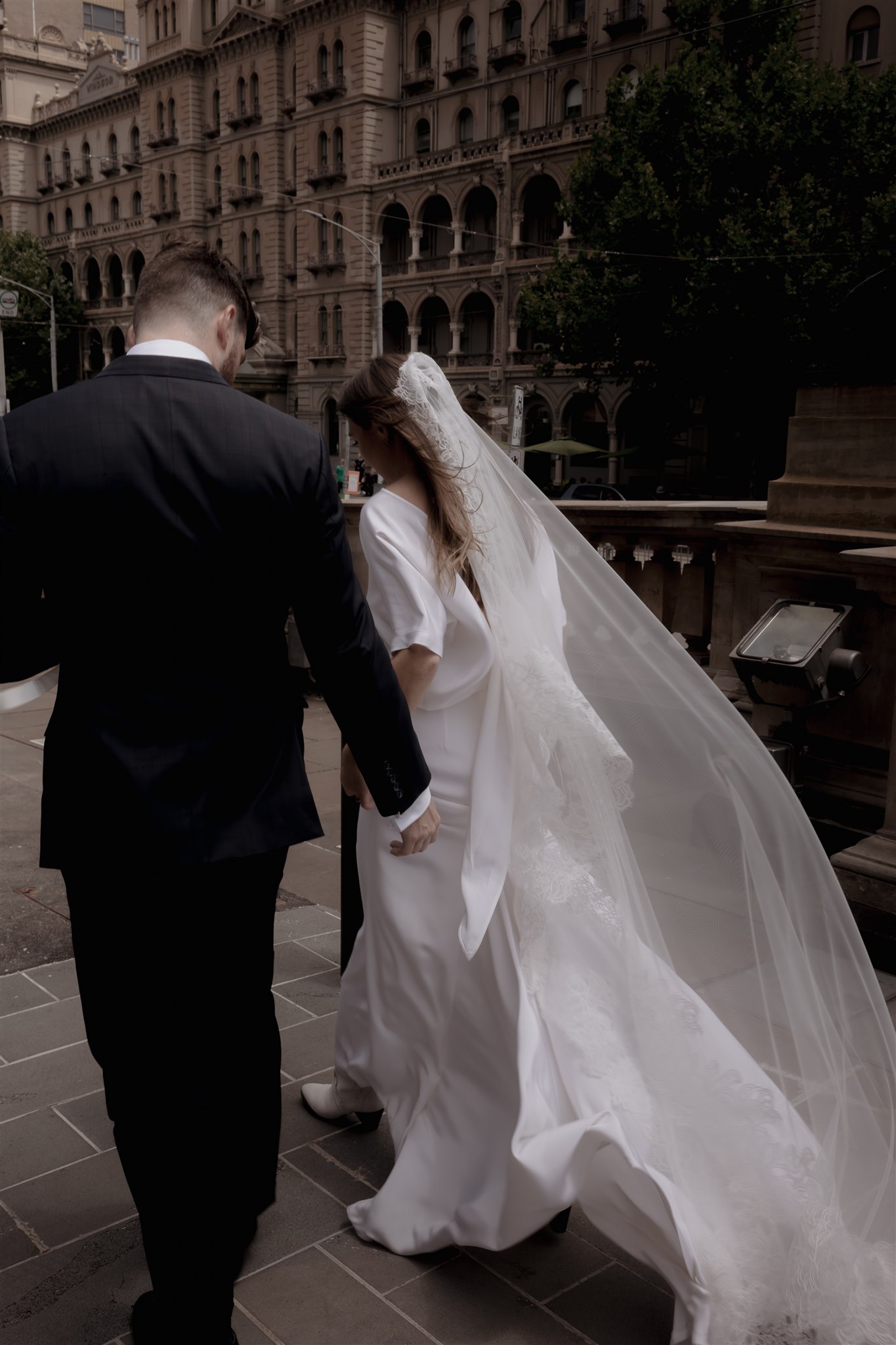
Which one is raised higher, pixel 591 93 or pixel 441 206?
pixel 591 93

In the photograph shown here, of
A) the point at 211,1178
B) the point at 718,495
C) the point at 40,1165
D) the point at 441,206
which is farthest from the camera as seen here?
the point at 441,206

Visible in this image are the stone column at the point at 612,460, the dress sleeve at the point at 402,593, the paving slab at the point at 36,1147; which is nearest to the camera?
the dress sleeve at the point at 402,593

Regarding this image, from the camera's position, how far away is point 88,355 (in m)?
72.9

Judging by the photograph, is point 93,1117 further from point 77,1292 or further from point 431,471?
point 431,471

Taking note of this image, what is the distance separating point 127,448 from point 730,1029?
1.91 meters

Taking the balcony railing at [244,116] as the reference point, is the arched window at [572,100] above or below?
below

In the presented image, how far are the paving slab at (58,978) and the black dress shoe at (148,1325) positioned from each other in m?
1.79

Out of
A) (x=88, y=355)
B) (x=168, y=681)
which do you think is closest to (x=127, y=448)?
(x=168, y=681)

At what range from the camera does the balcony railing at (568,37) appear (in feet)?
145

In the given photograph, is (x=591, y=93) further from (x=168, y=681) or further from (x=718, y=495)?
(x=168, y=681)

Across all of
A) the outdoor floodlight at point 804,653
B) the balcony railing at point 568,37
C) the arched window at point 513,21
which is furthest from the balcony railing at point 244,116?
the outdoor floodlight at point 804,653

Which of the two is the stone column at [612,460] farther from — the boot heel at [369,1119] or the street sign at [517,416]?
the boot heel at [369,1119]

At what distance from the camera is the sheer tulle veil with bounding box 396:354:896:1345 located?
2539 mm

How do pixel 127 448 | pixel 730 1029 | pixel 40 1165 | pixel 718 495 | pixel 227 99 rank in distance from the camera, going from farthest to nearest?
1. pixel 227 99
2. pixel 718 495
3. pixel 40 1165
4. pixel 730 1029
5. pixel 127 448
